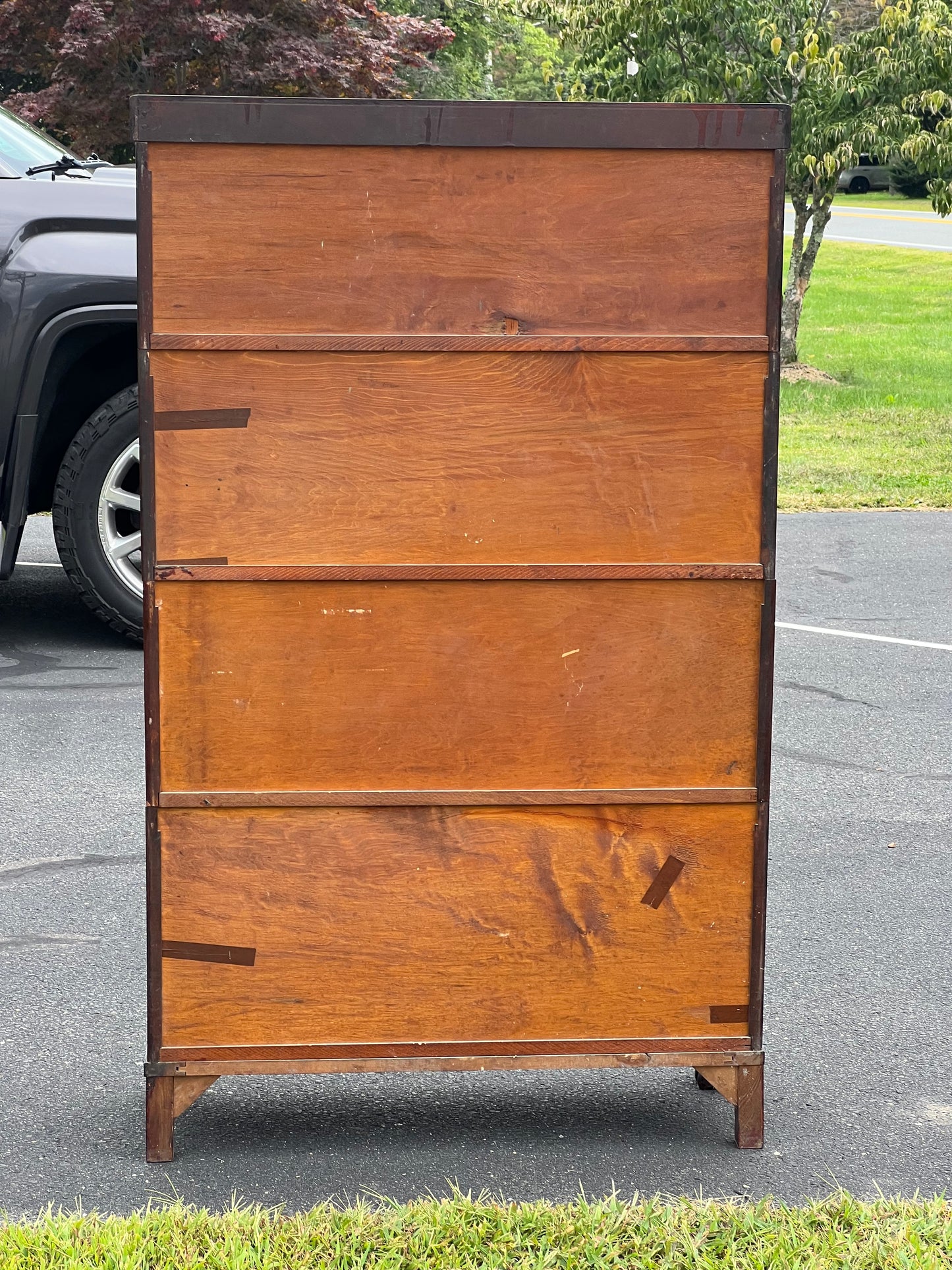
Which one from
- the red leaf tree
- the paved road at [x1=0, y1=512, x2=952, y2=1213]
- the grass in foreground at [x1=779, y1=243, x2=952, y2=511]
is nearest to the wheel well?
the paved road at [x1=0, y1=512, x2=952, y2=1213]

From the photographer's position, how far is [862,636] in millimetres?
7000

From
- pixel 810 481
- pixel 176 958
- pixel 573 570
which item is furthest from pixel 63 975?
pixel 810 481

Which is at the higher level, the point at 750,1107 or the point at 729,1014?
the point at 729,1014

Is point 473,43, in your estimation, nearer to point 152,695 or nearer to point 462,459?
point 462,459

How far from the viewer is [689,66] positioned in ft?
47.1

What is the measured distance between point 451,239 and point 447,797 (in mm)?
999

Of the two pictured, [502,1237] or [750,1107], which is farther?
[750,1107]

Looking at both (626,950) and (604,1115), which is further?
(604,1115)

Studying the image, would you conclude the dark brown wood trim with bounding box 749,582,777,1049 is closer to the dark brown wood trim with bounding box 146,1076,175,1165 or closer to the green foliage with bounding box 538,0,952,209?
the dark brown wood trim with bounding box 146,1076,175,1165

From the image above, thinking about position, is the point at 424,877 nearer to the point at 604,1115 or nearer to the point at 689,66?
the point at 604,1115

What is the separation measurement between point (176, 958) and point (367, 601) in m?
0.75

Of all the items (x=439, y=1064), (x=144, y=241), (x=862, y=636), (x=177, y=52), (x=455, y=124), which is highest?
(x=177, y=52)

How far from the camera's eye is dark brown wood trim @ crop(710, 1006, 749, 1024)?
296 cm

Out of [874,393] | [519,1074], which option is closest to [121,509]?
[519,1074]
